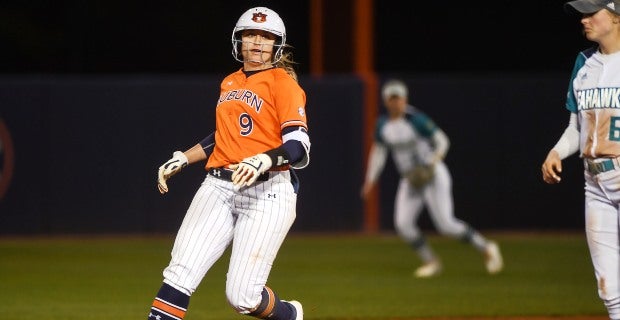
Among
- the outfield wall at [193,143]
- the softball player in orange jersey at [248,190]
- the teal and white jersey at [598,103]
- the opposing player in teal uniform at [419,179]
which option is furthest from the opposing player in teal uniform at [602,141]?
the outfield wall at [193,143]

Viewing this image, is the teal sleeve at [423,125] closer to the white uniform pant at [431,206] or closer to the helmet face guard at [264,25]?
the white uniform pant at [431,206]

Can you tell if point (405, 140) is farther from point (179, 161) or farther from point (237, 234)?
point (237, 234)

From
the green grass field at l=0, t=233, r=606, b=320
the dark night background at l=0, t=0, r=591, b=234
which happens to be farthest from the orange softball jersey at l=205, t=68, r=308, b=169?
the dark night background at l=0, t=0, r=591, b=234

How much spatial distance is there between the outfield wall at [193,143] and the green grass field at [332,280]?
52 centimetres

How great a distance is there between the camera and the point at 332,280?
523 inches

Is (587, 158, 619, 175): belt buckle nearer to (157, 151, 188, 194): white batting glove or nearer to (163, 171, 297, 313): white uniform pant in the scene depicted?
(163, 171, 297, 313): white uniform pant

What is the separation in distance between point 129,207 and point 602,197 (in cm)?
1222

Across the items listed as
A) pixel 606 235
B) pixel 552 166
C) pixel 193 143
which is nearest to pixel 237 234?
pixel 552 166

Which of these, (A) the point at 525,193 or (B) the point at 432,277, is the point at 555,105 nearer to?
(A) the point at 525,193

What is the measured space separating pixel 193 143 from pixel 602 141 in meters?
11.8

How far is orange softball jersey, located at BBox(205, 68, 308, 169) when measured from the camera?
23.5 ft

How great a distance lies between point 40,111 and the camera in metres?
18.4

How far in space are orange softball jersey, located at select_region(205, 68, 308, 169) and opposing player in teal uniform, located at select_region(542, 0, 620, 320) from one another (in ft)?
4.84

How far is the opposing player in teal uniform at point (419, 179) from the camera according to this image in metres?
13.7
